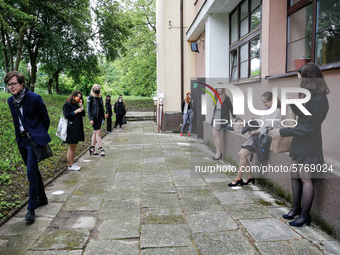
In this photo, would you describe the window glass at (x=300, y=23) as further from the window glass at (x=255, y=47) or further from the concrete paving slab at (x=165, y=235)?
the concrete paving slab at (x=165, y=235)

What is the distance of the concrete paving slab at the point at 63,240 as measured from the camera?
2.99m

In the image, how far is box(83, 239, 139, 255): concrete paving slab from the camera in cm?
288

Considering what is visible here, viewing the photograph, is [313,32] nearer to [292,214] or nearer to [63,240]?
[292,214]

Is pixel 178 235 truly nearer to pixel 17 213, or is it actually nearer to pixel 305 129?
pixel 305 129

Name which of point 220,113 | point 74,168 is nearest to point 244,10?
point 220,113

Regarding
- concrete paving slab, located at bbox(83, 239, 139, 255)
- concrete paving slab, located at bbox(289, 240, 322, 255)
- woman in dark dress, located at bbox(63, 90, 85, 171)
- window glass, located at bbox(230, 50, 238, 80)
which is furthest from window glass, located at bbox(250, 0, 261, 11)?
concrete paving slab, located at bbox(83, 239, 139, 255)

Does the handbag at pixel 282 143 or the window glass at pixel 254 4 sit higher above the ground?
the window glass at pixel 254 4

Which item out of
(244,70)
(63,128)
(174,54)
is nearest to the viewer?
(63,128)

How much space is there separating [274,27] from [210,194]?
3259 mm

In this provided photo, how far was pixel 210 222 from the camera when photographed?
3562 mm

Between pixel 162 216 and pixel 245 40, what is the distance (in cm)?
515

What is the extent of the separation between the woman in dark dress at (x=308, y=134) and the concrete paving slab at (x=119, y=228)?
6.11 ft

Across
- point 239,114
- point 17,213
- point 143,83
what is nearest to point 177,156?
point 239,114

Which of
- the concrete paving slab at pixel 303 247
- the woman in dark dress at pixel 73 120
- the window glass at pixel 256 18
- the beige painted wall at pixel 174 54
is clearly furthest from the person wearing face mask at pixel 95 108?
the beige painted wall at pixel 174 54
